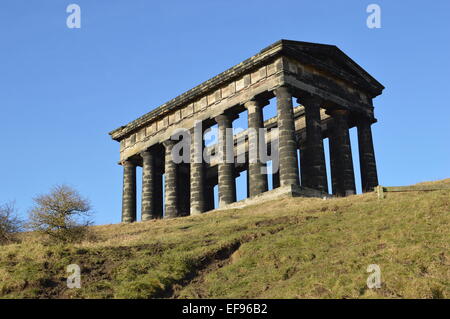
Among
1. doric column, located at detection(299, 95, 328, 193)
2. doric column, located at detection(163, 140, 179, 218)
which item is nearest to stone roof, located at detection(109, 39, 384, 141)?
doric column, located at detection(299, 95, 328, 193)

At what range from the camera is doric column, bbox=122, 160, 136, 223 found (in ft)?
173

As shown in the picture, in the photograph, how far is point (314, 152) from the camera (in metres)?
40.7

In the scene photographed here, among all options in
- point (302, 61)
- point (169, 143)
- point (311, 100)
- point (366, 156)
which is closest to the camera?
point (302, 61)

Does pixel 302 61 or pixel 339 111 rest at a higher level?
pixel 302 61

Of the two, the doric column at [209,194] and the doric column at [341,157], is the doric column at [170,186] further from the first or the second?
the doric column at [341,157]

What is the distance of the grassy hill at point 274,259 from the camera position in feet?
53.0

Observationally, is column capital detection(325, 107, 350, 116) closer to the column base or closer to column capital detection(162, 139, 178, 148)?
the column base

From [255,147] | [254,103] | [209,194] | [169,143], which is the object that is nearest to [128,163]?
[169,143]

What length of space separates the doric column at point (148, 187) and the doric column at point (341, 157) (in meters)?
16.6

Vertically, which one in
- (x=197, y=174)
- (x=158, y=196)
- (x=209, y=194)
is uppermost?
(x=209, y=194)

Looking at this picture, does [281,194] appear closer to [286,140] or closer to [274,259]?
[286,140]

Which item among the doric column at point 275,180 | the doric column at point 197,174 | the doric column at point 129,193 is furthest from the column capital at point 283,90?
the doric column at point 129,193

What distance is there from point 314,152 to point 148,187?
17664mm
